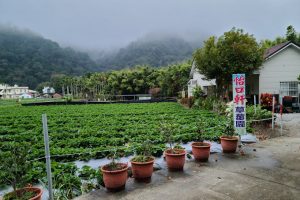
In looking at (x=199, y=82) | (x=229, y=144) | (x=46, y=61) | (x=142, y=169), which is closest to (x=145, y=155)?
(x=142, y=169)

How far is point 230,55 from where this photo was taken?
16.2m

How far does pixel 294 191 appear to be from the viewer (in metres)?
4.20

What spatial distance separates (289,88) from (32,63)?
90.6 meters

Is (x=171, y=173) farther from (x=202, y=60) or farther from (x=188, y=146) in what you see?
(x=202, y=60)

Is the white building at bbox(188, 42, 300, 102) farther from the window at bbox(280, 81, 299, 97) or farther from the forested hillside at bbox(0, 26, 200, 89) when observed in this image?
the forested hillside at bbox(0, 26, 200, 89)

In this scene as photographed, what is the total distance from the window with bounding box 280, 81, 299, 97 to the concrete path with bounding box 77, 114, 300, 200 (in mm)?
12450

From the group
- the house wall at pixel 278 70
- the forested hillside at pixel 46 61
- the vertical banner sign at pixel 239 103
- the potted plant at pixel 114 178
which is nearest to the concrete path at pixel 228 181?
the potted plant at pixel 114 178

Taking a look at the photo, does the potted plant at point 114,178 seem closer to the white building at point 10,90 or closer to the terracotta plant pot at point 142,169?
the terracotta plant pot at point 142,169

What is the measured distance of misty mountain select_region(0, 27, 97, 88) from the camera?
280ft

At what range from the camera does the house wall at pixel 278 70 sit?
57.3 feet

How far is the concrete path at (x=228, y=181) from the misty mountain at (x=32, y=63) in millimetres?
92900

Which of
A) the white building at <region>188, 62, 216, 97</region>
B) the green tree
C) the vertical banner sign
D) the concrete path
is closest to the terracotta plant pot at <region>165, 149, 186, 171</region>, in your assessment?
the concrete path

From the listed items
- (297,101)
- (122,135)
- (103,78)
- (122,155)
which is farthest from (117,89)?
(122,155)

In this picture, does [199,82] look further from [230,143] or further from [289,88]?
[230,143]
